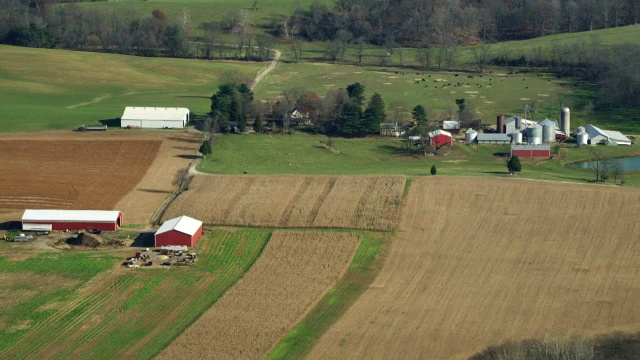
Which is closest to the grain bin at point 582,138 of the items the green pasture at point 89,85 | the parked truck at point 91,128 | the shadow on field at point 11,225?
the green pasture at point 89,85

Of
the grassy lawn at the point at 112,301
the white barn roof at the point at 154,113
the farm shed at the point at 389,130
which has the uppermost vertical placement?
the white barn roof at the point at 154,113

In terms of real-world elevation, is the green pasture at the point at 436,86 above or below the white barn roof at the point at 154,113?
above

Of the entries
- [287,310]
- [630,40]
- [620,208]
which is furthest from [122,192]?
[630,40]

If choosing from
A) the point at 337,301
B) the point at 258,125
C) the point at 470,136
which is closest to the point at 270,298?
the point at 337,301

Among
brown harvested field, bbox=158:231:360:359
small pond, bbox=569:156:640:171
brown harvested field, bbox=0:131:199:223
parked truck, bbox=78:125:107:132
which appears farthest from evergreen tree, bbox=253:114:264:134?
brown harvested field, bbox=158:231:360:359

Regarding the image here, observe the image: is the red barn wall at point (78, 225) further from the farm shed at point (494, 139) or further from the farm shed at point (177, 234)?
the farm shed at point (494, 139)
